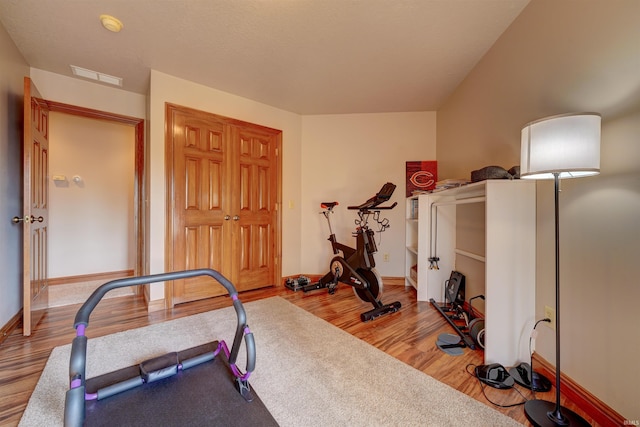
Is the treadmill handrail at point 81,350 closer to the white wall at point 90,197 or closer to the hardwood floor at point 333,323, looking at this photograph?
the hardwood floor at point 333,323

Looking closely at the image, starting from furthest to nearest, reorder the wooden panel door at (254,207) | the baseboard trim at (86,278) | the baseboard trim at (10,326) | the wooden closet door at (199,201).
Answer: the baseboard trim at (86,278) → the wooden panel door at (254,207) → the wooden closet door at (199,201) → the baseboard trim at (10,326)

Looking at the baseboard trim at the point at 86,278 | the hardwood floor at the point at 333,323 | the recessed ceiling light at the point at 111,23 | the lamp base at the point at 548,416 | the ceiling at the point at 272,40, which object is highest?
the ceiling at the point at 272,40

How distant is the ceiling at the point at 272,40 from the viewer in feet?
6.16

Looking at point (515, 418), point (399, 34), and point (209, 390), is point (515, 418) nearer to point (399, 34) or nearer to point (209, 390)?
point (209, 390)

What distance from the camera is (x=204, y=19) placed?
2.00 meters

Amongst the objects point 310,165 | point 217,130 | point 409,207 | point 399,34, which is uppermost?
point 399,34

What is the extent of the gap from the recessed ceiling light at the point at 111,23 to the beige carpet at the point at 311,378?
2556mm

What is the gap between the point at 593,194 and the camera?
134cm

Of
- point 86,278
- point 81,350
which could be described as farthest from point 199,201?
point 86,278

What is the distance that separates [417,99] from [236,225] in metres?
2.95

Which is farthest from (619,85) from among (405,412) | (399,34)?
(405,412)

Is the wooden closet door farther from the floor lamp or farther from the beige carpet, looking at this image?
the floor lamp

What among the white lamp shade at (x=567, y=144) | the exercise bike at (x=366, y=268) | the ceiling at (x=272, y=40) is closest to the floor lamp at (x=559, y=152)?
the white lamp shade at (x=567, y=144)

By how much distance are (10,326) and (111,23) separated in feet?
8.77
